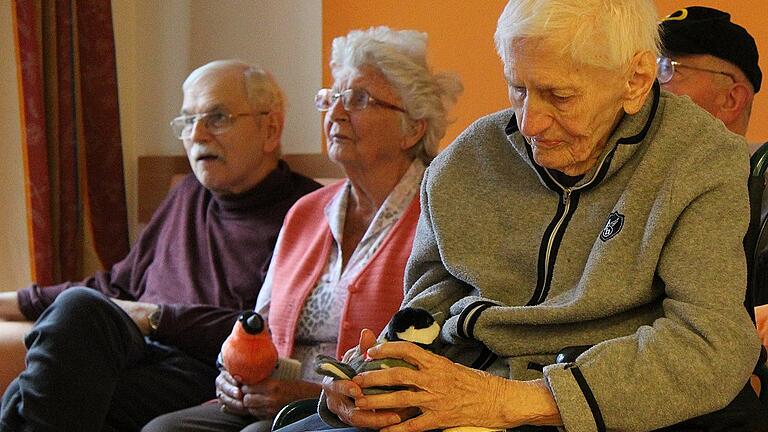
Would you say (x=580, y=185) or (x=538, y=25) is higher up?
(x=538, y=25)

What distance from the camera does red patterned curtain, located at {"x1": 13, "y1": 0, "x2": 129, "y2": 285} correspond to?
343 centimetres

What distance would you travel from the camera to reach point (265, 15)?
11.7 ft

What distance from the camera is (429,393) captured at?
1.42 meters

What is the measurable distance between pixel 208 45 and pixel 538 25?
97.9 inches

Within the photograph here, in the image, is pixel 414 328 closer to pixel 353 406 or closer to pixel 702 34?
pixel 353 406

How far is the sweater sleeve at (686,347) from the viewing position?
1.38 meters

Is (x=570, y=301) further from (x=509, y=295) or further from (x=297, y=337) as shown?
(x=297, y=337)

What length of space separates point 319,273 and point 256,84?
0.78 metres

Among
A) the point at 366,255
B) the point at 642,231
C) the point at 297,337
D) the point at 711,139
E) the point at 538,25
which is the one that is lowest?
the point at 297,337

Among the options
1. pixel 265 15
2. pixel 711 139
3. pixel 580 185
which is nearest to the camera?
pixel 711 139

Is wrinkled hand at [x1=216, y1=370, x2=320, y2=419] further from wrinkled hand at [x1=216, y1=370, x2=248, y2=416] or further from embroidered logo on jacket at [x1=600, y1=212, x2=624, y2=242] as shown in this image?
embroidered logo on jacket at [x1=600, y1=212, x2=624, y2=242]

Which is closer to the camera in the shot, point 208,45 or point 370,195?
point 370,195

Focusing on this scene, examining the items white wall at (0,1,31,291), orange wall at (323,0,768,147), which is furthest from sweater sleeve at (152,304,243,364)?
white wall at (0,1,31,291)

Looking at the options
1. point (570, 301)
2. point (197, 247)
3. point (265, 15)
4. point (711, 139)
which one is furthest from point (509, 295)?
point (265, 15)
